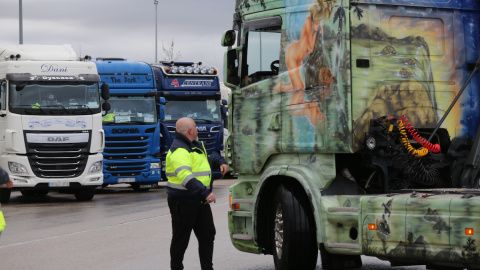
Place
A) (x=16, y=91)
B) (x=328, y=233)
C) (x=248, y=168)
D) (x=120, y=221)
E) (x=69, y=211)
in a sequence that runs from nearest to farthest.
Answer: (x=328, y=233)
(x=248, y=168)
(x=120, y=221)
(x=69, y=211)
(x=16, y=91)

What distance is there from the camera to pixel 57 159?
24.8m

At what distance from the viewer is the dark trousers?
10969 millimetres

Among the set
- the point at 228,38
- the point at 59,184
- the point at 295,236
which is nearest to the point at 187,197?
the point at 295,236

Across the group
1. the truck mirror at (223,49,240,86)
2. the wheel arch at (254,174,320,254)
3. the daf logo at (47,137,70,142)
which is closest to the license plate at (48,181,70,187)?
the daf logo at (47,137,70,142)

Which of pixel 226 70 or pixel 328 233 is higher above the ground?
pixel 226 70

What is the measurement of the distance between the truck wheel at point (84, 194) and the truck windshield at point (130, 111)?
269cm

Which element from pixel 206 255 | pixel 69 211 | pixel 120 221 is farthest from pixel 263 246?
pixel 69 211

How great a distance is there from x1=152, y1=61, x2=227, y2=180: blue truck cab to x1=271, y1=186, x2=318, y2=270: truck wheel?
19.0m

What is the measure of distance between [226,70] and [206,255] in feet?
7.89

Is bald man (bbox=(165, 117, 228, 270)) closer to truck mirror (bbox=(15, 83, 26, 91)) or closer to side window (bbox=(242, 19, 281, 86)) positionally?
side window (bbox=(242, 19, 281, 86))

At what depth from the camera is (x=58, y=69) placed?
24859 mm

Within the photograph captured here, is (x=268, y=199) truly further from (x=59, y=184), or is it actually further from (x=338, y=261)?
(x=59, y=184)

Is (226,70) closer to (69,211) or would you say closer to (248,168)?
(248,168)

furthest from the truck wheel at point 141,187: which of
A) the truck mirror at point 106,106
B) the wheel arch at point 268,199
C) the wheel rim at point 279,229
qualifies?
the wheel rim at point 279,229
